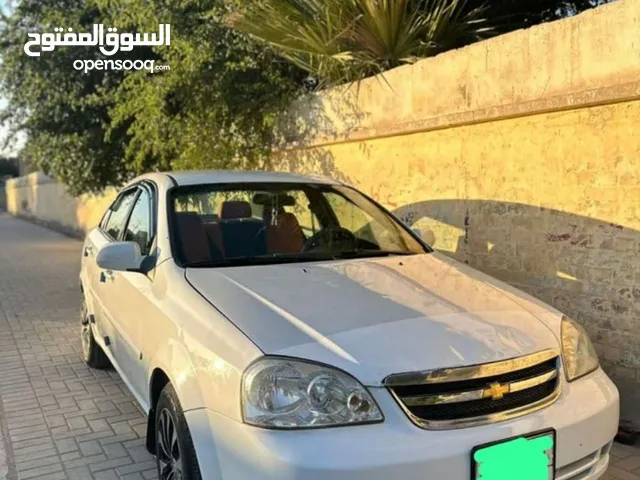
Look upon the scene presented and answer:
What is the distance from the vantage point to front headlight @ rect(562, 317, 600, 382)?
101 inches

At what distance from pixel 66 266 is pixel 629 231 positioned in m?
10.7

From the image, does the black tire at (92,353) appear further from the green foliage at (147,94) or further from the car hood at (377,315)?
the green foliage at (147,94)

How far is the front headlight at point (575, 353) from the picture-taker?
2570mm

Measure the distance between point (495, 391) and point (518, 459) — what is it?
25 cm

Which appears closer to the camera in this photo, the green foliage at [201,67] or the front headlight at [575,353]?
the front headlight at [575,353]

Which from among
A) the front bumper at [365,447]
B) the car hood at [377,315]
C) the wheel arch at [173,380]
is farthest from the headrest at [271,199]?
the front bumper at [365,447]

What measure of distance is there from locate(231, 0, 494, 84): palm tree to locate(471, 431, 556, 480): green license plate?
5052 millimetres

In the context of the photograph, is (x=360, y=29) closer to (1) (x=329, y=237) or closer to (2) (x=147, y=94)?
(2) (x=147, y=94)

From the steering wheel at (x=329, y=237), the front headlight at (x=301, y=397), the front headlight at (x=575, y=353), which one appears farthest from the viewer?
the steering wheel at (x=329, y=237)

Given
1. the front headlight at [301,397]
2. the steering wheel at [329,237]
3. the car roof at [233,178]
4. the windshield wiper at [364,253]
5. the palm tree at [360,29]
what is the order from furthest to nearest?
the palm tree at [360,29], the car roof at [233,178], the steering wheel at [329,237], the windshield wiper at [364,253], the front headlight at [301,397]

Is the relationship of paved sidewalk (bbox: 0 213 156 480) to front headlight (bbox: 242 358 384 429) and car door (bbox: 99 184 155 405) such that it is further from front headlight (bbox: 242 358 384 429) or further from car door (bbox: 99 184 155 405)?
front headlight (bbox: 242 358 384 429)

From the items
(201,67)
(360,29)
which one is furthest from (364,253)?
(201,67)

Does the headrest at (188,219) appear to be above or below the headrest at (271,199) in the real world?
below

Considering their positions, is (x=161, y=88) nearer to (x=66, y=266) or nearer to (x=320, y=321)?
(x=66, y=266)
